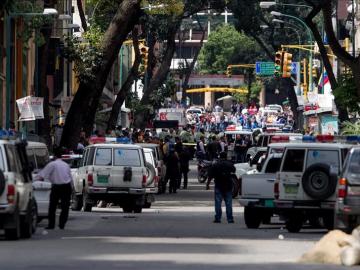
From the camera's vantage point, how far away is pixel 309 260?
806 inches

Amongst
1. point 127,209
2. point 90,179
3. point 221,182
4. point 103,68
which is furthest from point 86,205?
point 103,68

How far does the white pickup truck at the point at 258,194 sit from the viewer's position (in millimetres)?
31047

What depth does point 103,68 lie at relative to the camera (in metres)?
45.8

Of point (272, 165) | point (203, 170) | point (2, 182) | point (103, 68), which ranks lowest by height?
point (203, 170)

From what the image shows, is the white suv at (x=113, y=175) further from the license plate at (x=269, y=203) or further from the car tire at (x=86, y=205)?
the license plate at (x=269, y=203)

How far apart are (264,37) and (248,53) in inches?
2476

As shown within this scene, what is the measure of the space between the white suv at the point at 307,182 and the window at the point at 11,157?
637 cm

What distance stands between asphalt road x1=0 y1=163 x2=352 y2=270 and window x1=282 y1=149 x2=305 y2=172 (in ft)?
4.53

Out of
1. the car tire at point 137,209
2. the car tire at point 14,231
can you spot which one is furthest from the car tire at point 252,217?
the car tire at point 14,231

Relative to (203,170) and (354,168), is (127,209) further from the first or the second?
(203,170)

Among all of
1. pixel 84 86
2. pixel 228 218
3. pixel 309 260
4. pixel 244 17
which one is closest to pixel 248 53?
pixel 244 17

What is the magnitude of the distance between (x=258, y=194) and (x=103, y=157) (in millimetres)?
7454

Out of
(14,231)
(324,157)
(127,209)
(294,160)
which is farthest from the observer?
(127,209)

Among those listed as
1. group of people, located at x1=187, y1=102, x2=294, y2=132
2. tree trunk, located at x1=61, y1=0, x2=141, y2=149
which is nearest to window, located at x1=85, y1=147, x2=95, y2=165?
tree trunk, located at x1=61, y1=0, x2=141, y2=149
